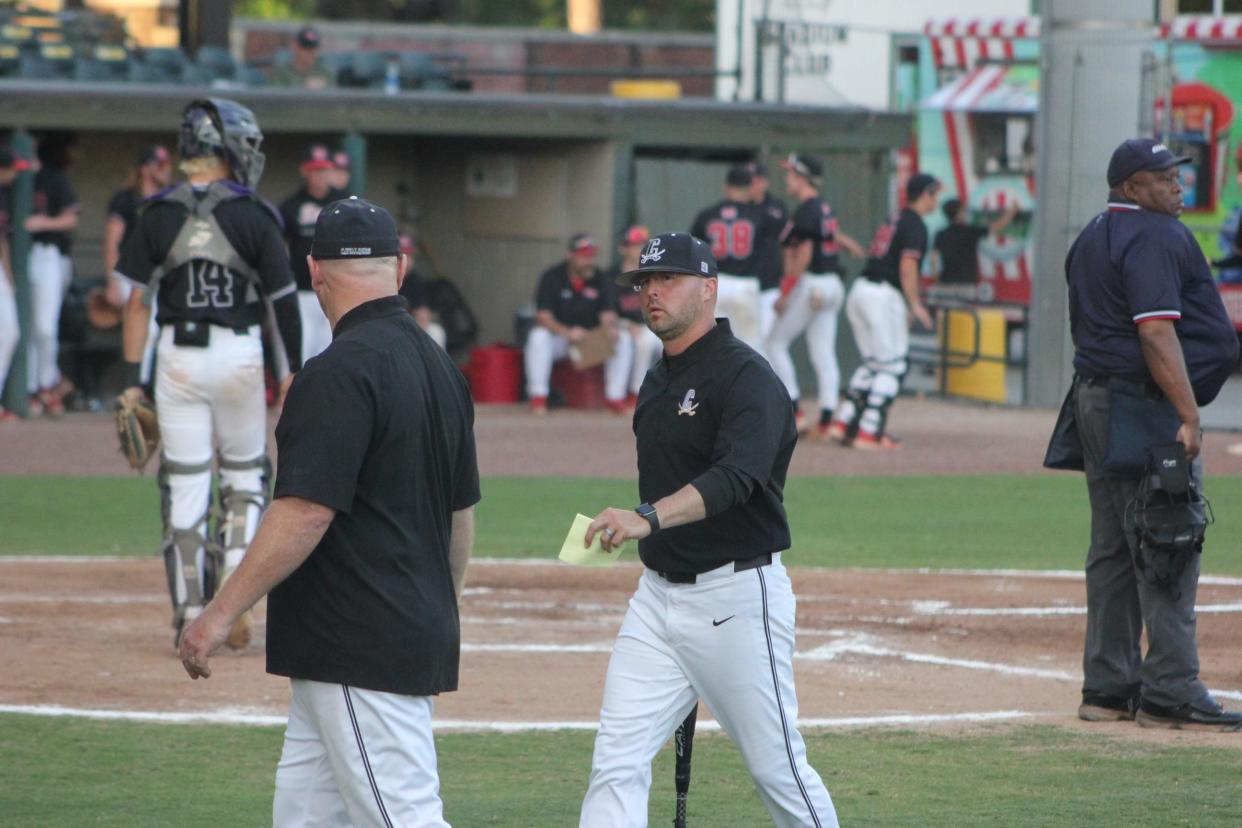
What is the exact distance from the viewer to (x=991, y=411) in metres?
17.9

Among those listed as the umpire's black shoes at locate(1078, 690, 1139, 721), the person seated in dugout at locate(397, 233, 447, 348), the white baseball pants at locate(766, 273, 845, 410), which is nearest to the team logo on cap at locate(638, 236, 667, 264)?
the umpire's black shoes at locate(1078, 690, 1139, 721)

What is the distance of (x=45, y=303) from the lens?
51.4ft

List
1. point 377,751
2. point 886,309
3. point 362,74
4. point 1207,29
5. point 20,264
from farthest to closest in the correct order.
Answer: point 1207,29 → point 362,74 → point 20,264 → point 886,309 → point 377,751

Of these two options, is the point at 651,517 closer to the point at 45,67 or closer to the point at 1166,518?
the point at 1166,518

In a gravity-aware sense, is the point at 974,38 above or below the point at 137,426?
above

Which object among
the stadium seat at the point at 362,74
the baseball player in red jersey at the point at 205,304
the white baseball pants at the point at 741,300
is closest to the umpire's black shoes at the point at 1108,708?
the baseball player in red jersey at the point at 205,304

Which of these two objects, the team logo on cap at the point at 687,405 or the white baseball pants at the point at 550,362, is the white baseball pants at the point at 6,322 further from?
the team logo on cap at the point at 687,405

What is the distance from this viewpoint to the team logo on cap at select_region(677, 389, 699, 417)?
193 inches

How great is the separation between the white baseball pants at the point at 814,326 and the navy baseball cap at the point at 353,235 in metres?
11.1

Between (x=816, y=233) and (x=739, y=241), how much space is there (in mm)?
759

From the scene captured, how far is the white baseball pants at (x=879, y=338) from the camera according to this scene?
47.8ft

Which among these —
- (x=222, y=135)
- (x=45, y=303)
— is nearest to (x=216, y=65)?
(x=45, y=303)

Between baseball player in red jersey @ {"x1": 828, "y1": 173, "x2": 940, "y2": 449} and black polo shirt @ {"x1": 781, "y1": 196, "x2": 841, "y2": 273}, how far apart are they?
39 centimetres

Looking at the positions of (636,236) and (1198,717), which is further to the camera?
(636,236)
